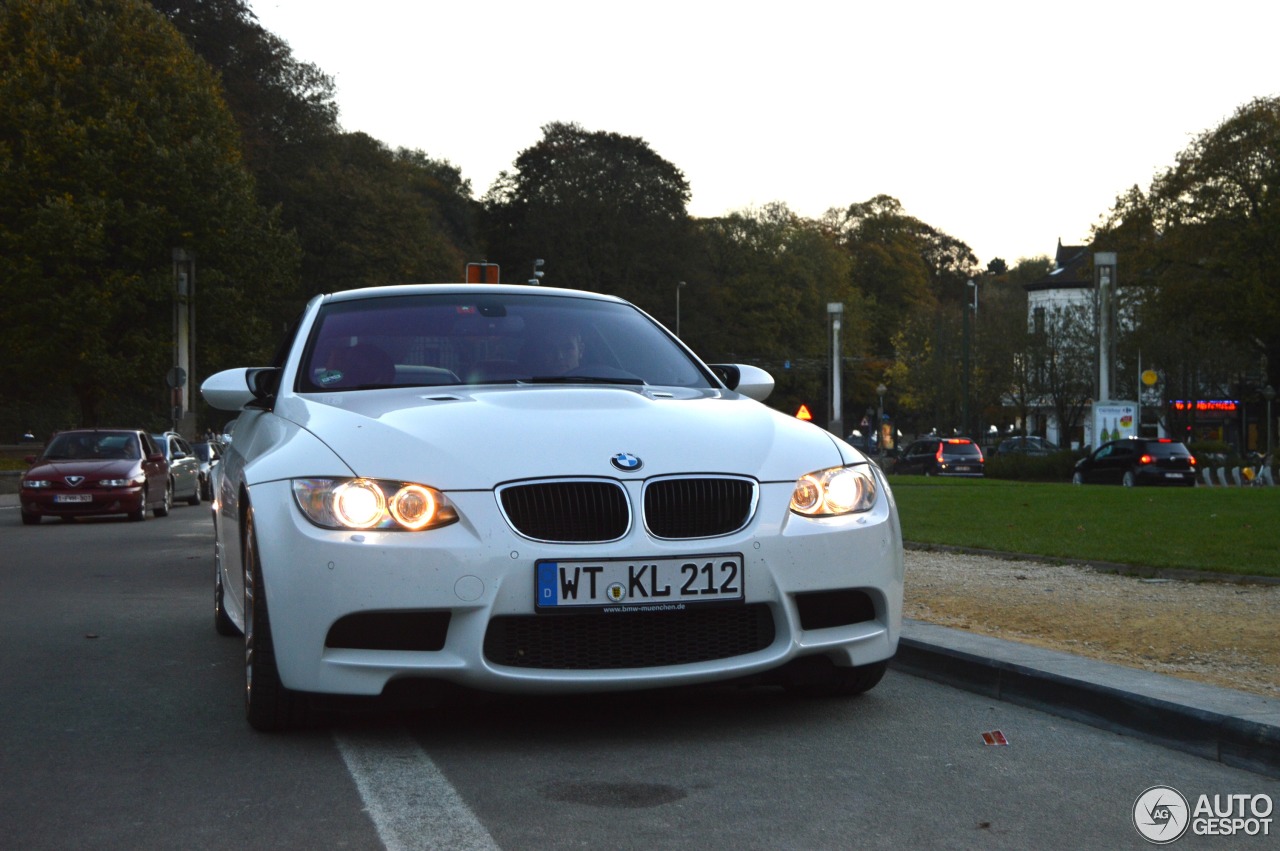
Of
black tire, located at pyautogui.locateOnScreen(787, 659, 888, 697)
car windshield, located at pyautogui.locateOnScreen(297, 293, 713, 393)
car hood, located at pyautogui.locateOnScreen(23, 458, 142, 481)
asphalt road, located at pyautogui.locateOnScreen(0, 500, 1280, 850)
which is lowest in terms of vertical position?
asphalt road, located at pyautogui.locateOnScreen(0, 500, 1280, 850)

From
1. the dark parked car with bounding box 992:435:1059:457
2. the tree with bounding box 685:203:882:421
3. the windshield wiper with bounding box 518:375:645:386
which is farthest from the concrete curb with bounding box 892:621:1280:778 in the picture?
the tree with bounding box 685:203:882:421

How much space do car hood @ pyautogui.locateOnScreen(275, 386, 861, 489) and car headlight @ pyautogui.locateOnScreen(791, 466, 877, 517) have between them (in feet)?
0.15

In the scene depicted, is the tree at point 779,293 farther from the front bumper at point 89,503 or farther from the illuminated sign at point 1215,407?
the front bumper at point 89,503

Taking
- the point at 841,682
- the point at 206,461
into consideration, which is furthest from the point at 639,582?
the point at 206,461

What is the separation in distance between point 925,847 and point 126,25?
43.5 m

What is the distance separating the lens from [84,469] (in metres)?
24.3

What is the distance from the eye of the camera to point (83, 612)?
34.1ft

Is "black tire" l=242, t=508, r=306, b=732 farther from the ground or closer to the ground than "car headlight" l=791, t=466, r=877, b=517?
closer to the ground

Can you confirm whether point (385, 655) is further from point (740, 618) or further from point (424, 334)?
point (424, 334)

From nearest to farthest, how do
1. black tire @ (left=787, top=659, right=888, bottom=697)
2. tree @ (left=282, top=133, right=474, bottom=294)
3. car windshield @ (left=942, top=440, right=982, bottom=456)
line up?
black tire @ (left=787, top=659, right=888, bottom=697) < car windshield @ (left=942, top=440, right=982, bottom=456) < tree @ (left=282, top=133, right=474, bottom=294)

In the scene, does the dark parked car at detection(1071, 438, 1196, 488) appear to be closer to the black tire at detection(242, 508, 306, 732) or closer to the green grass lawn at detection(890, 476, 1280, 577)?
the green grass lawn at detection(890, 476, 1280, 577)

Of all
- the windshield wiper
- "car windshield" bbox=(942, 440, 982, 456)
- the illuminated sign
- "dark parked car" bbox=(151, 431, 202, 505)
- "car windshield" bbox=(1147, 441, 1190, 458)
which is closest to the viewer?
the windshield wiper

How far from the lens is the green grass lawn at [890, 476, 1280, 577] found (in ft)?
44.7

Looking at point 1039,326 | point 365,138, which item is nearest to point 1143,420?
point 1039,326
